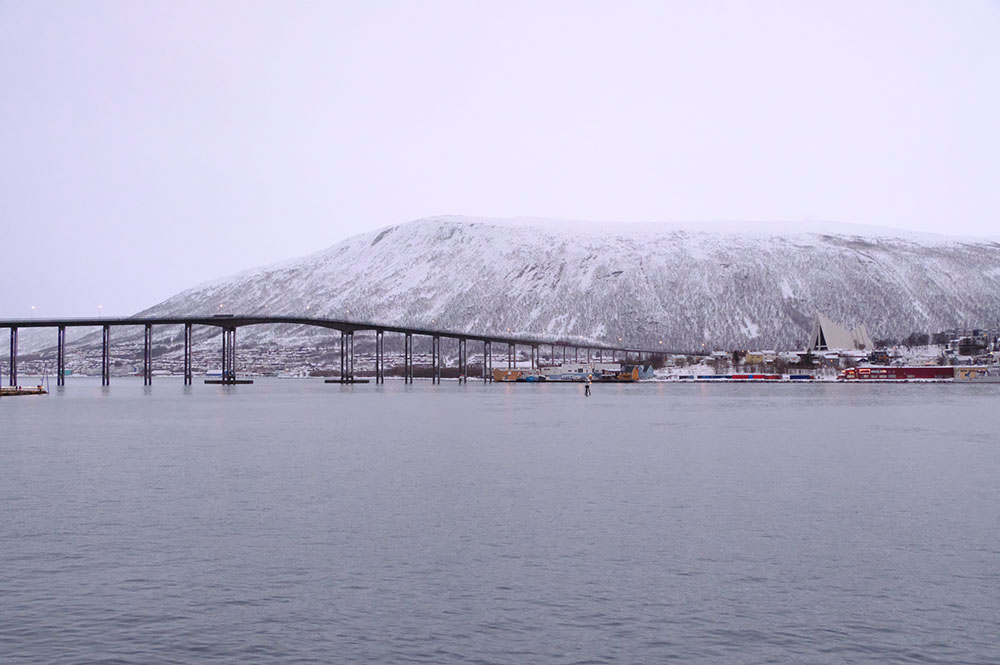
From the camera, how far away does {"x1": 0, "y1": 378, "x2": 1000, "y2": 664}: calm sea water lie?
17453mm

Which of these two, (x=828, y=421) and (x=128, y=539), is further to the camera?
(x=828, y=421)

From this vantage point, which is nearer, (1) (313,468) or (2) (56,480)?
(2) (56,480)

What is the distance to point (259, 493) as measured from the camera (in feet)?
118

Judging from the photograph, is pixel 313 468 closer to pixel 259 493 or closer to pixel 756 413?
pixel 259 493

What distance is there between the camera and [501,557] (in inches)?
958

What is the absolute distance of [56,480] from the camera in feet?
131

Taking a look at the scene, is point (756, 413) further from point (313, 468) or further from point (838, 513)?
point (838, 513)

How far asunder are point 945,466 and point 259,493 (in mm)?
29813

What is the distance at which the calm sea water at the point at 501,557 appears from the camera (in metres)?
17.5

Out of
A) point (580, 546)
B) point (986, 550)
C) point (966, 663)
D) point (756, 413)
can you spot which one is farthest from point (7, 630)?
point (756, 413)

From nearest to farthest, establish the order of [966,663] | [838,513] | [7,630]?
[966,663] → [7,630] → [838,513]

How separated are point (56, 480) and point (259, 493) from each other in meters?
9.71

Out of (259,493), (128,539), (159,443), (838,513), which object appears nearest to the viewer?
(128,539)

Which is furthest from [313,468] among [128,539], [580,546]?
[580,546]
